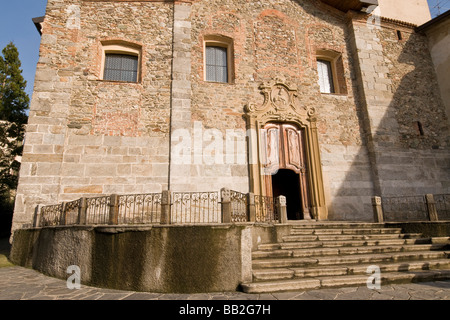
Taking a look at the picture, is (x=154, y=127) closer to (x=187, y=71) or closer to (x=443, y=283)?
(x=187, y=71)

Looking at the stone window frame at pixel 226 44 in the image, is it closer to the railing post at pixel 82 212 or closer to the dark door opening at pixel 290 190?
the dark door opening at pixel 290 190

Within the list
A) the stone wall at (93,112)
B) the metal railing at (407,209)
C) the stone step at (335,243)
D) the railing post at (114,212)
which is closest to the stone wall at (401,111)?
the metal railing at (407,209)

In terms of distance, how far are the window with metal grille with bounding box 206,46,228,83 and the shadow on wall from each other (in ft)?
21.0

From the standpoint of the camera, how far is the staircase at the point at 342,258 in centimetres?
503

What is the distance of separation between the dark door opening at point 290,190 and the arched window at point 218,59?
5.01 metres

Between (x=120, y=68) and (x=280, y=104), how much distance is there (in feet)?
23.0

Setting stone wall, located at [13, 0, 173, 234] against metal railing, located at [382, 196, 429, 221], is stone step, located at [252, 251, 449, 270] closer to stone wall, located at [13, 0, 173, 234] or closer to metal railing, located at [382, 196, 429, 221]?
metal railing, located at [382, 196, 429, 221]

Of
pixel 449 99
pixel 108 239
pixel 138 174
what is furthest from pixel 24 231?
pixel 449 99

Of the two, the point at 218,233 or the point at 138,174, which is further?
the point at 138,174

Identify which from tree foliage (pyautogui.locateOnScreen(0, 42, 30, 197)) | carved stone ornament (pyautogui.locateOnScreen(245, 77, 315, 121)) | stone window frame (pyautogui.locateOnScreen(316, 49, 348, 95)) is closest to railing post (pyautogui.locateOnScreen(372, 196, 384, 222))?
carved stone ornament (pyautogui.locateOnScreen(245, 77, 315, 121))

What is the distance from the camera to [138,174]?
9.45 metres

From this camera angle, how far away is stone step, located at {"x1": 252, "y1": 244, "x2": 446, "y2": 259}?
613 centimetres

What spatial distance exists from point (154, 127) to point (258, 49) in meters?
5.97
